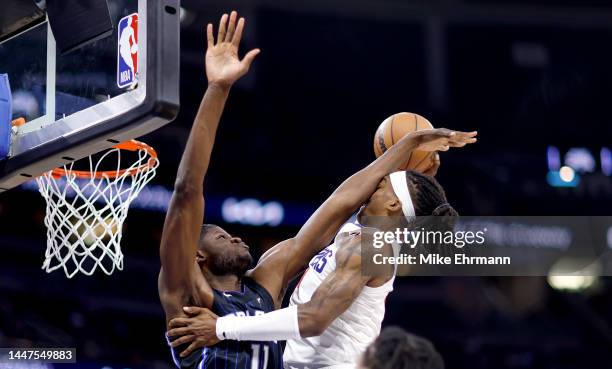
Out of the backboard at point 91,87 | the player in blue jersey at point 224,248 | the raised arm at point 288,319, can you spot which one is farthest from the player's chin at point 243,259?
the backboard at point 91,87

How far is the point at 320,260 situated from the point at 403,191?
46 cm

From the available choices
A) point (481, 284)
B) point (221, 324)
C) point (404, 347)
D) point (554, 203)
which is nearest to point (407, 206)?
point (221, 324)

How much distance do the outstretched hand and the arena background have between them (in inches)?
200

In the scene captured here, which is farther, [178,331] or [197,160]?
[178,331]

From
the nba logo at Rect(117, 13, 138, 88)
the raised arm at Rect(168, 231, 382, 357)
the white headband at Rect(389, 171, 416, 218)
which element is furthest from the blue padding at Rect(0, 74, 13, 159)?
the white headband at Rect(389, 171, 416, 218)

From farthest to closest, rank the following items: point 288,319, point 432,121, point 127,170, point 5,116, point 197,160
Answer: point 432,121
point 127,170
point 5,116
point 288,319
point 197,160

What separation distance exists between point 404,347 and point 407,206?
5.36 feet

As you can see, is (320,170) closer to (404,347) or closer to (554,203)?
(554,203)

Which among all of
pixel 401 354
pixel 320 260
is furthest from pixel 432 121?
pixel 401 354

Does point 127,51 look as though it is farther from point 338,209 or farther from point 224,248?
point 338,209

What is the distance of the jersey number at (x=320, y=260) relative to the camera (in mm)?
3814

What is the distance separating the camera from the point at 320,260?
3.85m

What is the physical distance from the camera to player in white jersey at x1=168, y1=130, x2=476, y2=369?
348 cm

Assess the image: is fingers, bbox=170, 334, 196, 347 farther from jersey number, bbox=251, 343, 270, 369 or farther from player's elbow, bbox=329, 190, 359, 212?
player's elbow, bbox=329, 190, 359, 212
